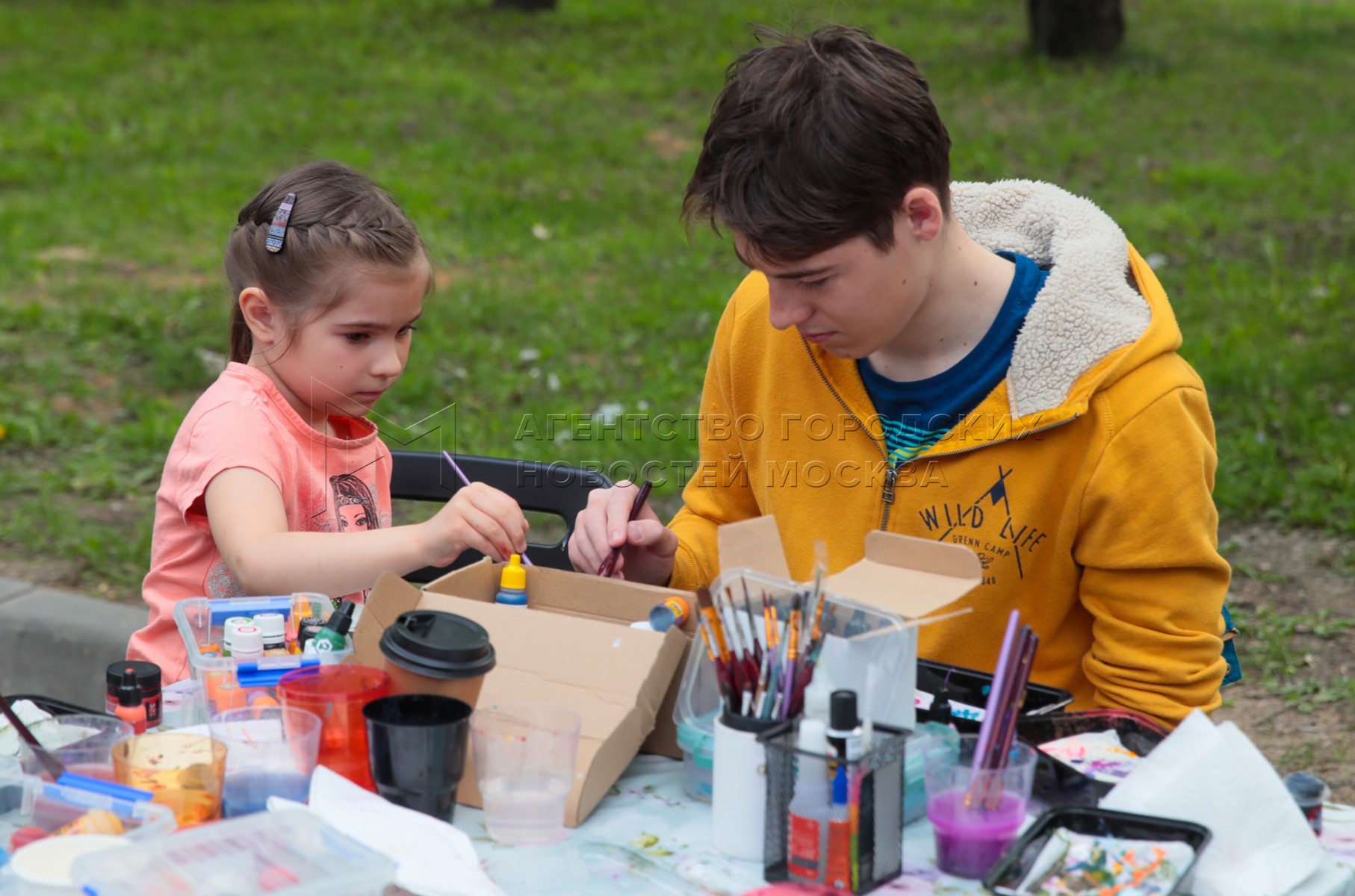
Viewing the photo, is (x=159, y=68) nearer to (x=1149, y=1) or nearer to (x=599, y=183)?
(x=599, y=183)

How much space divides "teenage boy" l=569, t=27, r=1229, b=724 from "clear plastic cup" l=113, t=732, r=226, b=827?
2.32 feet

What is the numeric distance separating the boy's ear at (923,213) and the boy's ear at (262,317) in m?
1.01

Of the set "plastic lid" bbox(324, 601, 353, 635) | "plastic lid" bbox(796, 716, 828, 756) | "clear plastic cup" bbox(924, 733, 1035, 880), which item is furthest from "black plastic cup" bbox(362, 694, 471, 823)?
"clear plastic cup" bbox(924, 733, 1035, 880)

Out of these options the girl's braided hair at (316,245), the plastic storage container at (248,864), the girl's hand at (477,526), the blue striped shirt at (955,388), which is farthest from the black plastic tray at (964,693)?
the girl's braided hair at (316,245)

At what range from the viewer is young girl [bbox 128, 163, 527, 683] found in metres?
1.77

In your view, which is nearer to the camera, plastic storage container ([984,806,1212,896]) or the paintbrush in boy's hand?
plastic storage container ([984,806,1212,896])

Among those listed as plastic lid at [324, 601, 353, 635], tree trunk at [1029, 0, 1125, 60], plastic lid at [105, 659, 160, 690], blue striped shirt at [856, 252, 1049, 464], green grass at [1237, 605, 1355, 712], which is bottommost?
green grass at [1237, 605, 1355, 712]

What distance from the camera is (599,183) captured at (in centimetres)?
771

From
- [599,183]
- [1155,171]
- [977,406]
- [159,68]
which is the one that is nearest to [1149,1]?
[1155,171]

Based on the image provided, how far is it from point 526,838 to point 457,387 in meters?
3.89

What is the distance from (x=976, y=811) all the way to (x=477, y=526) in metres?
0.77

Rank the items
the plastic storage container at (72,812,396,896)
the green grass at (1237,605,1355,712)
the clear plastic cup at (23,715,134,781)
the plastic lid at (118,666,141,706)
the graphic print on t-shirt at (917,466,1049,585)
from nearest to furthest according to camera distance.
A: 1. the plastic storage container at (72,812,396,896)
2. the clear plastic cup at (23,715,134,781)
3. the plastic lid at (118,666,141,706)
4. the graphic print on t-shirt at (917,466,1049,585)
5. the green grass at (1237,605,1355,712)

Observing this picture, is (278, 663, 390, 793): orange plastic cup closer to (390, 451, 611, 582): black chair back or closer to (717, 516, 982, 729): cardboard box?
(717, 516, 982, 729): cardboard box

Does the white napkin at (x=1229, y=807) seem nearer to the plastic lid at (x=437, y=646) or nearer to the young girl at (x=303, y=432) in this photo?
the plastic lid at (x=437, y=646)
